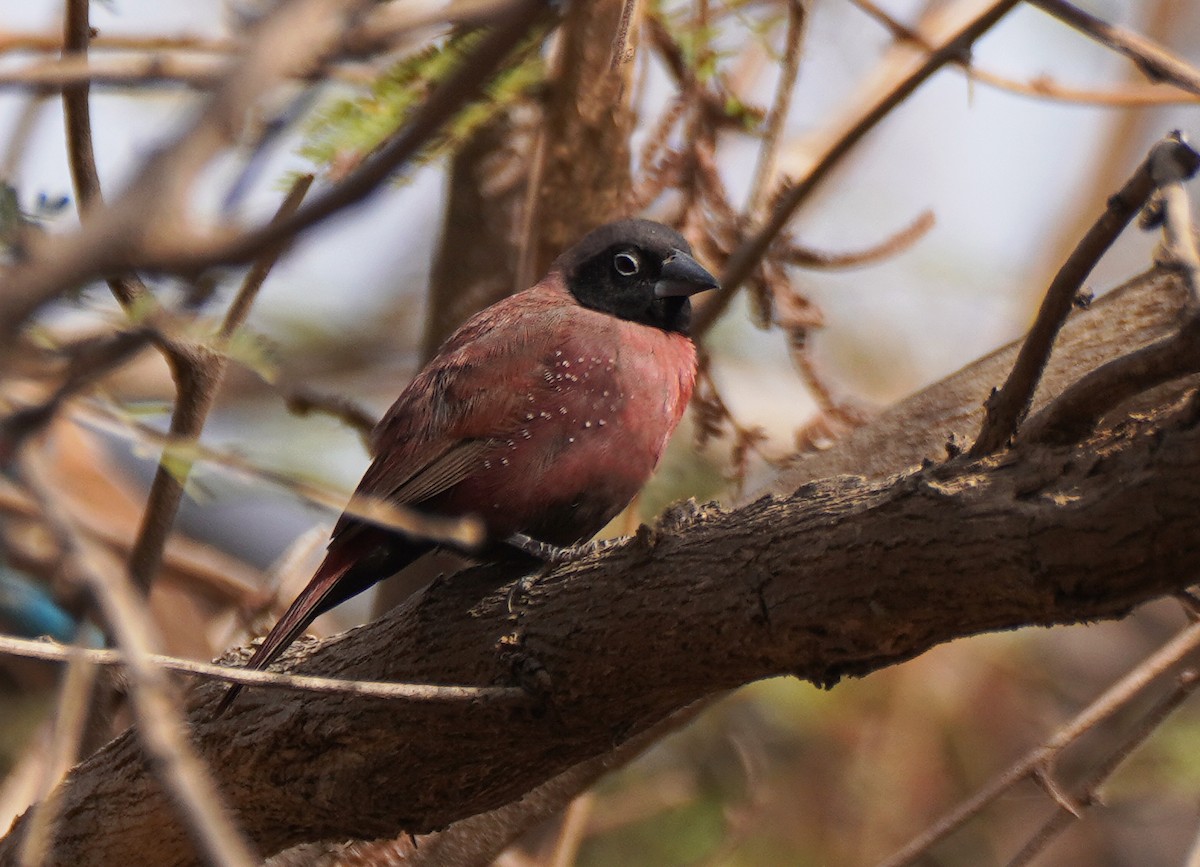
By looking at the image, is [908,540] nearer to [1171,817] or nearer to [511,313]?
[511,313]

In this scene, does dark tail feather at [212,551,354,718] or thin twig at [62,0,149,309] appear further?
dark tail feather at [212,551,354,718]

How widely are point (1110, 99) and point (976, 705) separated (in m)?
4.42

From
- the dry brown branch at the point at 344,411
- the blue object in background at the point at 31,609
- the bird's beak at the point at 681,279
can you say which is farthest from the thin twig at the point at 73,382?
the blue object in background at the point at 31,609

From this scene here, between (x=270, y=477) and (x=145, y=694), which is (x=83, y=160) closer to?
(x=270, y=477)

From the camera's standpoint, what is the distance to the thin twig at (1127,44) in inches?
112

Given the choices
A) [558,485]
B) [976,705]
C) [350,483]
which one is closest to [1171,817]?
[976,705]

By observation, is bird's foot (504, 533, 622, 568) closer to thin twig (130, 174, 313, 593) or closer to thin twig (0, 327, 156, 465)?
thin twig (130, 174, 313, 593)

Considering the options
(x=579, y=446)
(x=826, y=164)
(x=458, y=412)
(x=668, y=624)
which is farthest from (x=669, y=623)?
(x=826, y=164)

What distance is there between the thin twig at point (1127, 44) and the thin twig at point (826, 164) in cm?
103

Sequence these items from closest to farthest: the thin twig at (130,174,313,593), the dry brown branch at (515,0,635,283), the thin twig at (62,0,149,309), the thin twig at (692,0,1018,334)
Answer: the thin twig at (62,0,149,309), the thin twig at (130,174,313,593), the thin twig at (692,0,1018,334), the dry brown branch at (515,0,635,283)

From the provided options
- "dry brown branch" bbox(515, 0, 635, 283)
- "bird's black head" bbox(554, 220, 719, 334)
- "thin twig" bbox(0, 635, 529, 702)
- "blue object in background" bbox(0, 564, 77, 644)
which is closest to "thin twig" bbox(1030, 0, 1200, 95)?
"bird's black head" bbox(554, 220, 719, 334)

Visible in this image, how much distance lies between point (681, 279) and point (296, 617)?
1.63m

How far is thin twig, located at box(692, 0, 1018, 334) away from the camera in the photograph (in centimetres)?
409

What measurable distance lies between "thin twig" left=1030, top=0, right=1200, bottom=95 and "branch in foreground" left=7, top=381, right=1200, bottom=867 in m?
0.90
